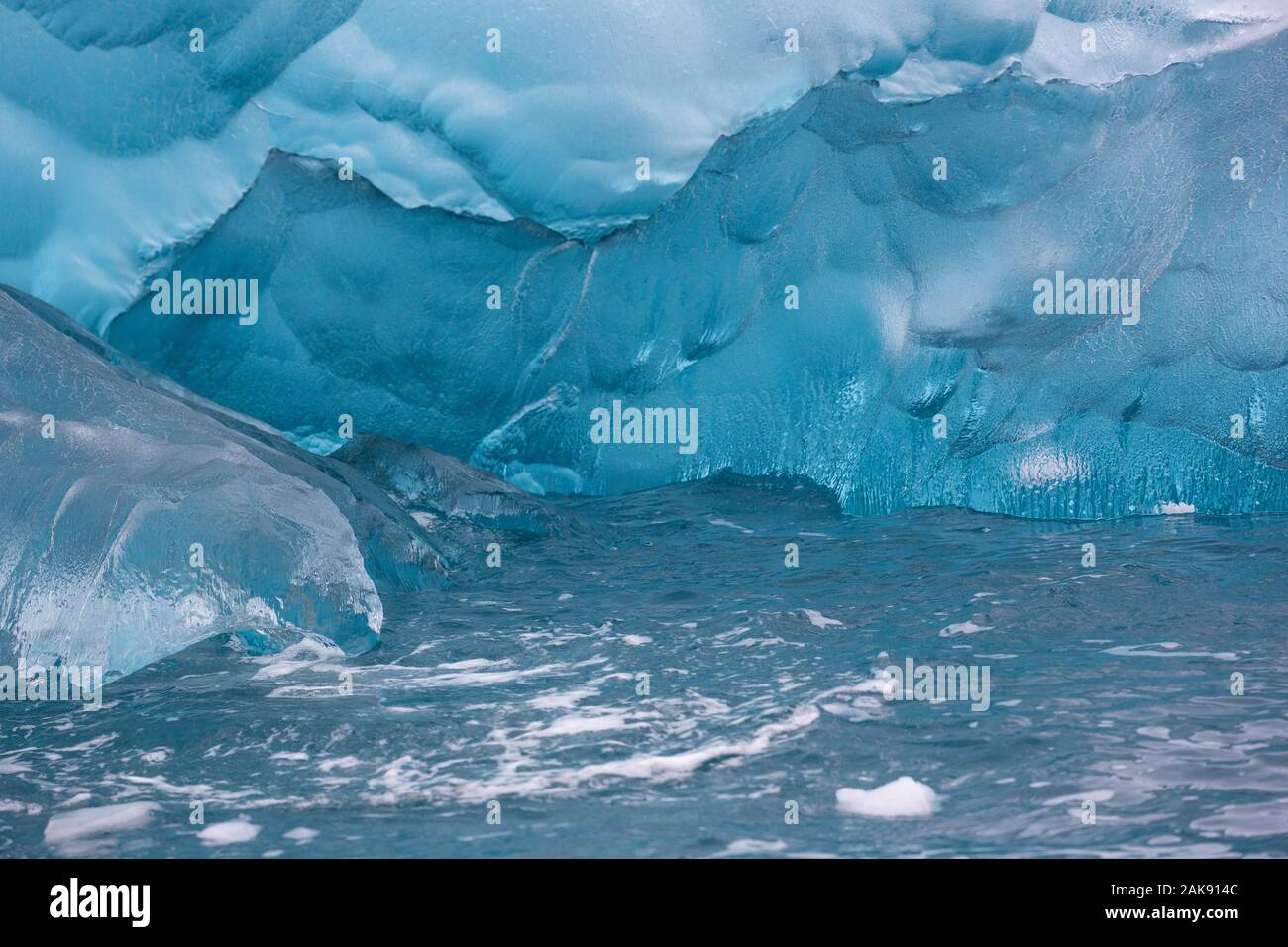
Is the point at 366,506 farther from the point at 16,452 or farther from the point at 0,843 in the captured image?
the point at 0,843

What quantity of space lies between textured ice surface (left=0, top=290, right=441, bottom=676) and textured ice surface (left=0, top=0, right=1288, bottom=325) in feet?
6.12

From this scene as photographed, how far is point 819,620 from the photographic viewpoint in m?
4.71

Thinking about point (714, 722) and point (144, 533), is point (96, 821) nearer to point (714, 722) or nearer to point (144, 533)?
point (144, 533)

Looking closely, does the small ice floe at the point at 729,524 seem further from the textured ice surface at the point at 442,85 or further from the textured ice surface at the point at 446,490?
the textured ice surface at the point at 442,85

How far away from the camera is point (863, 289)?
667cm

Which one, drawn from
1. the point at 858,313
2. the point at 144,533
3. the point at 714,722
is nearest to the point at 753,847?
the point at 714,722

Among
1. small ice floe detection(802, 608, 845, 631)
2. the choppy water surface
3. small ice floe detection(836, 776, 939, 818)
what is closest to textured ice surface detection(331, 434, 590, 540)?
the choppy water surface

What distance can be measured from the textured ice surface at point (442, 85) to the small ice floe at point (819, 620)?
2.70 metres

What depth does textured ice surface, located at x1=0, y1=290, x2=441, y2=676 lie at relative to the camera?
14.4 feet

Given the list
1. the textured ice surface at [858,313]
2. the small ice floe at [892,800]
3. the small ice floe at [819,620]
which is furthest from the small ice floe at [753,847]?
the textured ice surface at [858,313]

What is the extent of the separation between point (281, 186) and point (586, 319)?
63.8 inches

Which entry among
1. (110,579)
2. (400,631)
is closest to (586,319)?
(400,631)

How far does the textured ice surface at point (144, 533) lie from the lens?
14.4 feet

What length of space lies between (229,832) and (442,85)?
447 cm
